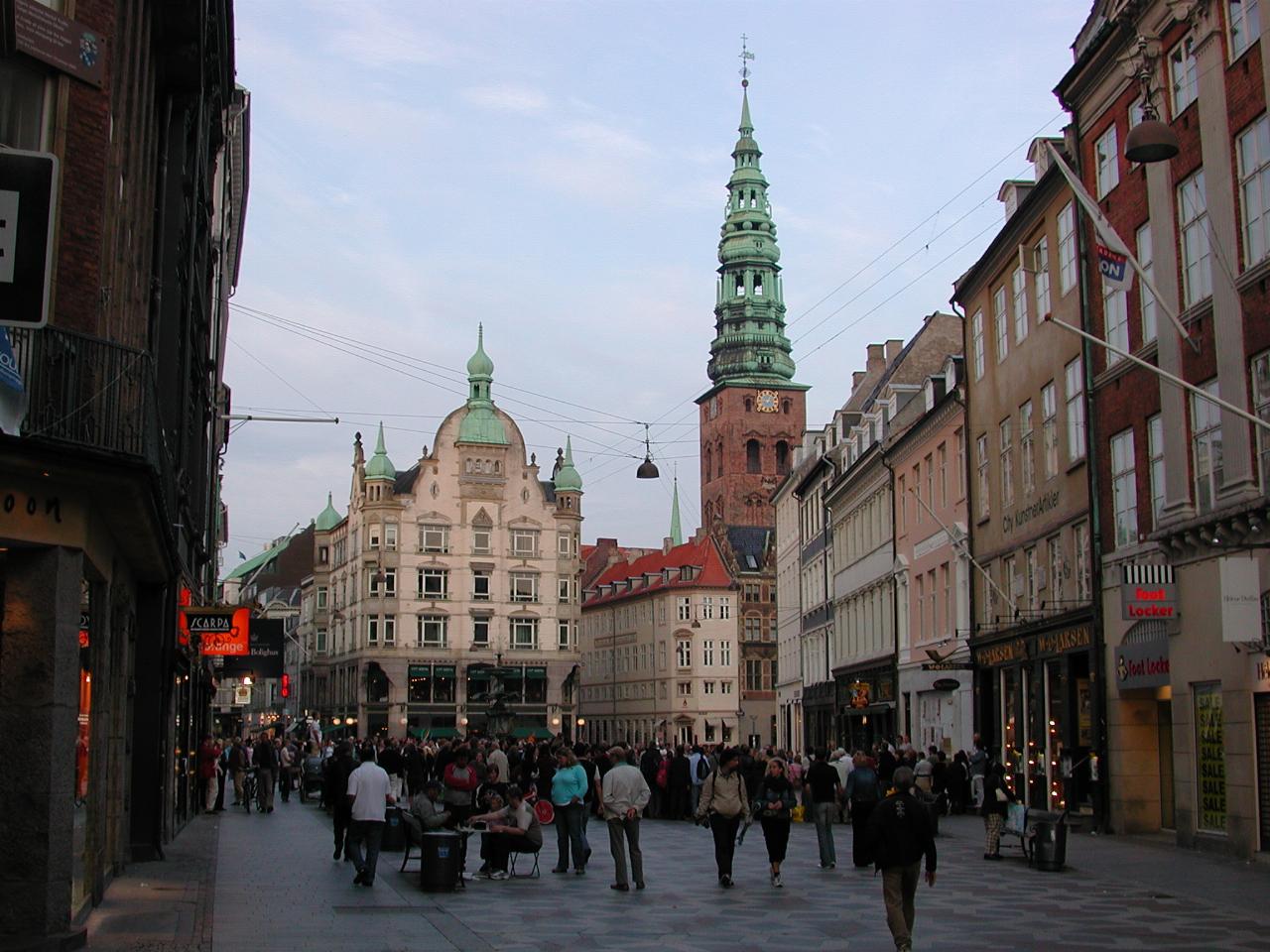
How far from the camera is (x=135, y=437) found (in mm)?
14320

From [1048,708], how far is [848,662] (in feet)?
85.6

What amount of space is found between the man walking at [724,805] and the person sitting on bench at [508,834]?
7.96 feet

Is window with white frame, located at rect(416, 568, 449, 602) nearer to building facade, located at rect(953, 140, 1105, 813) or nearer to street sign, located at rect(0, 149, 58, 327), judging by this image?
building facade, located at rect(953, 140, 1105, 813)

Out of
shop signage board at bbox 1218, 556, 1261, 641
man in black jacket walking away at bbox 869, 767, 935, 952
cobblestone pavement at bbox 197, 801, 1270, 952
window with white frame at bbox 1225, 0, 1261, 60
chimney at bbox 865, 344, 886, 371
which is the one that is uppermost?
chimney at bbox 865, 344, 886, 371

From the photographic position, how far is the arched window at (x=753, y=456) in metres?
144

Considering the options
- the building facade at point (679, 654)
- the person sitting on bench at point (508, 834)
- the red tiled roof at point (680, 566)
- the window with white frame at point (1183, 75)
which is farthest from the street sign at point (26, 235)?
the red tiled roof at point (680, 566)

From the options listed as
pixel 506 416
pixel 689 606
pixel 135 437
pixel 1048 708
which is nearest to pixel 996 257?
pixel 1048 708

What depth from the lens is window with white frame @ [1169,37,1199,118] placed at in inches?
988

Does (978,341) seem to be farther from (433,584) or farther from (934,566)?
(433,584)

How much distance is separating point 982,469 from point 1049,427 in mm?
5936

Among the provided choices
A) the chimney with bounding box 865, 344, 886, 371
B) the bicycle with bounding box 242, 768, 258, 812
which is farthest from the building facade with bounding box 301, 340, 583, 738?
the bicycle with bounding box 242, 768, 258, 812

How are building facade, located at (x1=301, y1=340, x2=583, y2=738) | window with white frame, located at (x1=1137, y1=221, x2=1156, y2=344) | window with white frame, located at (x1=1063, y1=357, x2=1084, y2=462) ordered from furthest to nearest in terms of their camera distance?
building facade, located at (x1=301, y1=340, x2=583, y2=738) < window with white frame, located at (x1=1063, y1=357, x2=1084, y2=462) < window with white frame, located at (x1=1137, y1=221, x2=1156, y2=344)

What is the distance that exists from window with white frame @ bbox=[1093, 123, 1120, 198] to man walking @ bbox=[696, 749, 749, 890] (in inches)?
572

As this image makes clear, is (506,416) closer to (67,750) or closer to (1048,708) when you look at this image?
(1048,708)
